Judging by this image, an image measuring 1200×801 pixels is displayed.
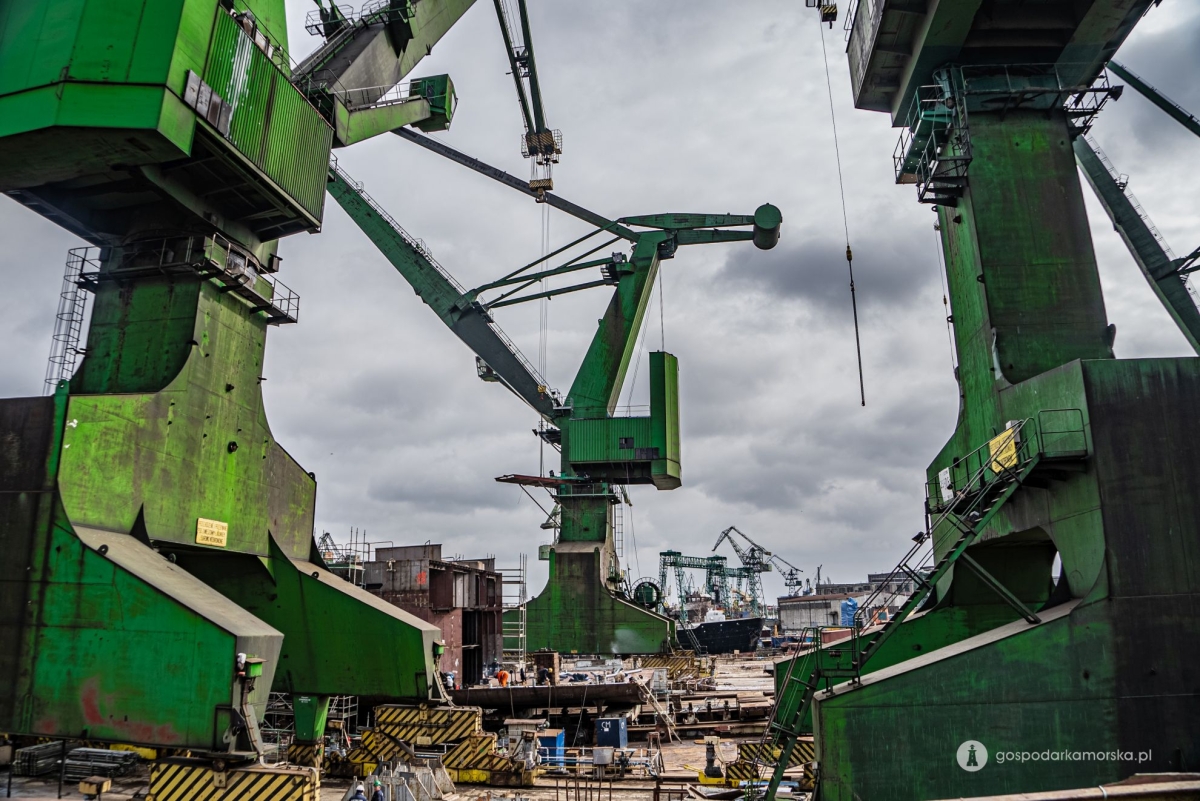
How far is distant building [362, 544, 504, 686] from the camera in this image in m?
26.9

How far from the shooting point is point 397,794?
1352 centimetres

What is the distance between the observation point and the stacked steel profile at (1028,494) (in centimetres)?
1244

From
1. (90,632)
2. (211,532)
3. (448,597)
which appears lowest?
(90,632)

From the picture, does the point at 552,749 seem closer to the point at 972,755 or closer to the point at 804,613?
the point at 972,755

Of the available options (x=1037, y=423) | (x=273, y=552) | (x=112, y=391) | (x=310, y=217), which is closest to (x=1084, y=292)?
(x=1037, y=423)

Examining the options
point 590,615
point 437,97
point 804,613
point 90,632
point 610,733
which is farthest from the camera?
point 804,613

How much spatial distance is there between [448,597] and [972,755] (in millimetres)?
18944

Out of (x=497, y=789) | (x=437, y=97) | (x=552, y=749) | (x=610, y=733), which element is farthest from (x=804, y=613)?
(x=437, y=97)

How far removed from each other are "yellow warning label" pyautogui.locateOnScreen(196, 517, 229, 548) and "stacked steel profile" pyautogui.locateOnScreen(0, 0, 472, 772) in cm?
6

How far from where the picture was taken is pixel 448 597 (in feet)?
90.9

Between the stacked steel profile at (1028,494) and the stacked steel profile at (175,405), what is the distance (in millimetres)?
9998

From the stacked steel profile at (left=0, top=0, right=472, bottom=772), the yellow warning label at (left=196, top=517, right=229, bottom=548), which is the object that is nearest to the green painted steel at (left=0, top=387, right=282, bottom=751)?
the stacked steel profile at (left=0, top=0, right=472, bottom=772)

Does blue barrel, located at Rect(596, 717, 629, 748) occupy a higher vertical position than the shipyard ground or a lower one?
higher

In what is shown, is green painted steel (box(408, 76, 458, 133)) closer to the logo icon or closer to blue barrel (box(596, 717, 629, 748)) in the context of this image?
blue barrel (box(596, 717, 629, 748))
